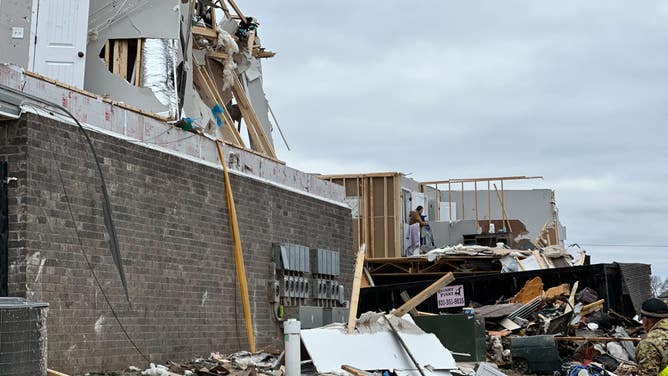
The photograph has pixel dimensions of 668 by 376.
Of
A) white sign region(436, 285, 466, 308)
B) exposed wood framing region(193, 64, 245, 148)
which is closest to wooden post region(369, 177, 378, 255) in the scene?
white sign region(436, 285, 466, 308)

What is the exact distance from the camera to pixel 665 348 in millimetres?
6547

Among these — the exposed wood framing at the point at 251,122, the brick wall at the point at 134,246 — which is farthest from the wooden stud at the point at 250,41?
the brick wall at the point at 134,246

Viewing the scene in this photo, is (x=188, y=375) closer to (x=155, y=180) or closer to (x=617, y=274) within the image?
(x=155, y=180)

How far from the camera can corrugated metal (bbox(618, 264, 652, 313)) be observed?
68.2ft

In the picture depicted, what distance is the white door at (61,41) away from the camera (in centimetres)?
1452

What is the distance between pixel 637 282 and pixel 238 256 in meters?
10.6

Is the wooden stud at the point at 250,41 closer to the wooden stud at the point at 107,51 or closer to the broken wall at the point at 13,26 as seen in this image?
the wooden stud at the point at 107,51

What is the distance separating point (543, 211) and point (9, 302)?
99.5 ft

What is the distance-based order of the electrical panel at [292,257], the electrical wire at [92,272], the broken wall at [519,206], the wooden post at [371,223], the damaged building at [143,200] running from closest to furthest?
the damaged building at [143,200] → the electrical wire at [92,272] → the electrical panel at [292,257] → the wooden post at [371,223] → the broken wall at [519,206]

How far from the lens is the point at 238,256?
1611cm

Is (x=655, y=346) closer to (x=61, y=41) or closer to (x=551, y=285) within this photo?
(x=61, y=41)

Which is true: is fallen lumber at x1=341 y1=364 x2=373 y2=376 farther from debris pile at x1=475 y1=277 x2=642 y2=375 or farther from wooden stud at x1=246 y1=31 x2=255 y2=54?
wooden stud at x1=246 y1=31 x2=255 y2=54

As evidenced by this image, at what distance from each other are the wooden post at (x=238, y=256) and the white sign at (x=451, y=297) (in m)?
6.50

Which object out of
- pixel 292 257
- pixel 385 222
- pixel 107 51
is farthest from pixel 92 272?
pixel 385 222
